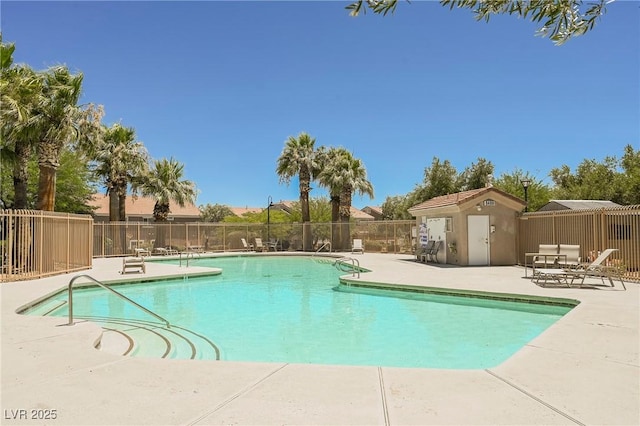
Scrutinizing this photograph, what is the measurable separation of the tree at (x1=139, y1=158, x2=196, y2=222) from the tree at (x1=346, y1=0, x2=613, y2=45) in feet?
84.6

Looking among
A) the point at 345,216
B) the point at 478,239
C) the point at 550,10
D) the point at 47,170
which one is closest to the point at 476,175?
the point at 345,216

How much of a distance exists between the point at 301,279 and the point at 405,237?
37.5 ft

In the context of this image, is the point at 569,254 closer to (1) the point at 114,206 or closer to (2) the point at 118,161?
(2) the point at 118,161

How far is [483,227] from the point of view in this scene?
16.1 meters

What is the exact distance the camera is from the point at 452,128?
24234mm

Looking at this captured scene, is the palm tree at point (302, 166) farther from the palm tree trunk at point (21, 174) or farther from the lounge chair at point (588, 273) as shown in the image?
the lounge chair at point (588, 273)

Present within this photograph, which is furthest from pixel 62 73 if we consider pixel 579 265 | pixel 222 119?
pixel 579 265

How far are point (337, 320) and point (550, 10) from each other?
713cm

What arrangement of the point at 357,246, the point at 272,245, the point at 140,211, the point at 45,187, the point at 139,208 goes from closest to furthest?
1. the point at 45,187
2. the point at 357,246
3. the point at 272,245
4. the point at 140,211
5. the point at 139,208

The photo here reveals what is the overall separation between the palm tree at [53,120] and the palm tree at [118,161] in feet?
30.9

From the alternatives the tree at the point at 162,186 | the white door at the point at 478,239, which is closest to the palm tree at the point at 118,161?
the tree at the point at 162,186

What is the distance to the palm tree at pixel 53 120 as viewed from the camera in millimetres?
14305

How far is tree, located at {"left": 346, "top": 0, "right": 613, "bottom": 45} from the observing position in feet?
8.86

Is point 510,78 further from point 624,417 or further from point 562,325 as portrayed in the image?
point 624,417
